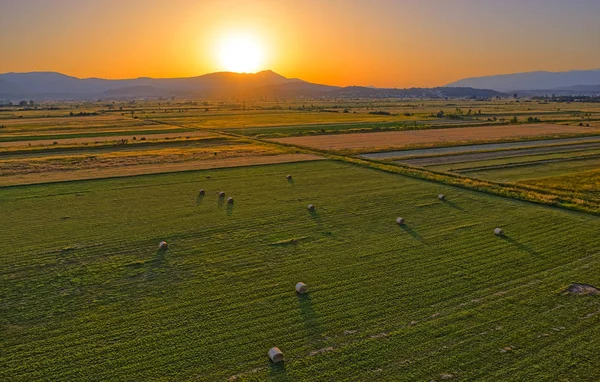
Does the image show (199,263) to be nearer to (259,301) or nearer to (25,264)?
(259,301)

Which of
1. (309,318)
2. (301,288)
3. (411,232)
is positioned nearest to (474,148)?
(411,232)

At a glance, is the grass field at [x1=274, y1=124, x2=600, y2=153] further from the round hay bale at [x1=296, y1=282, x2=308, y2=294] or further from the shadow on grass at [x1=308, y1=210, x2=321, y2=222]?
the round hay bale at [x1=296, y1=282, x2=308, y2=294]

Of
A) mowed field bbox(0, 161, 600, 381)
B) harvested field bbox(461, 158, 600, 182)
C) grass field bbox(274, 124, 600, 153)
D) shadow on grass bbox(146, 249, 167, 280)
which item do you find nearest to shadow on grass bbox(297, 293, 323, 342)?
mowed field bbox(0, 161, 600, 381)

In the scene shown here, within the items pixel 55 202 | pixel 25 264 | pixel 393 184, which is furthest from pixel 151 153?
pixel 25 264

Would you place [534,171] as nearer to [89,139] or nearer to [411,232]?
[411,232]

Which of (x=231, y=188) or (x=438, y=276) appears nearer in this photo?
(x=438, y=276)
